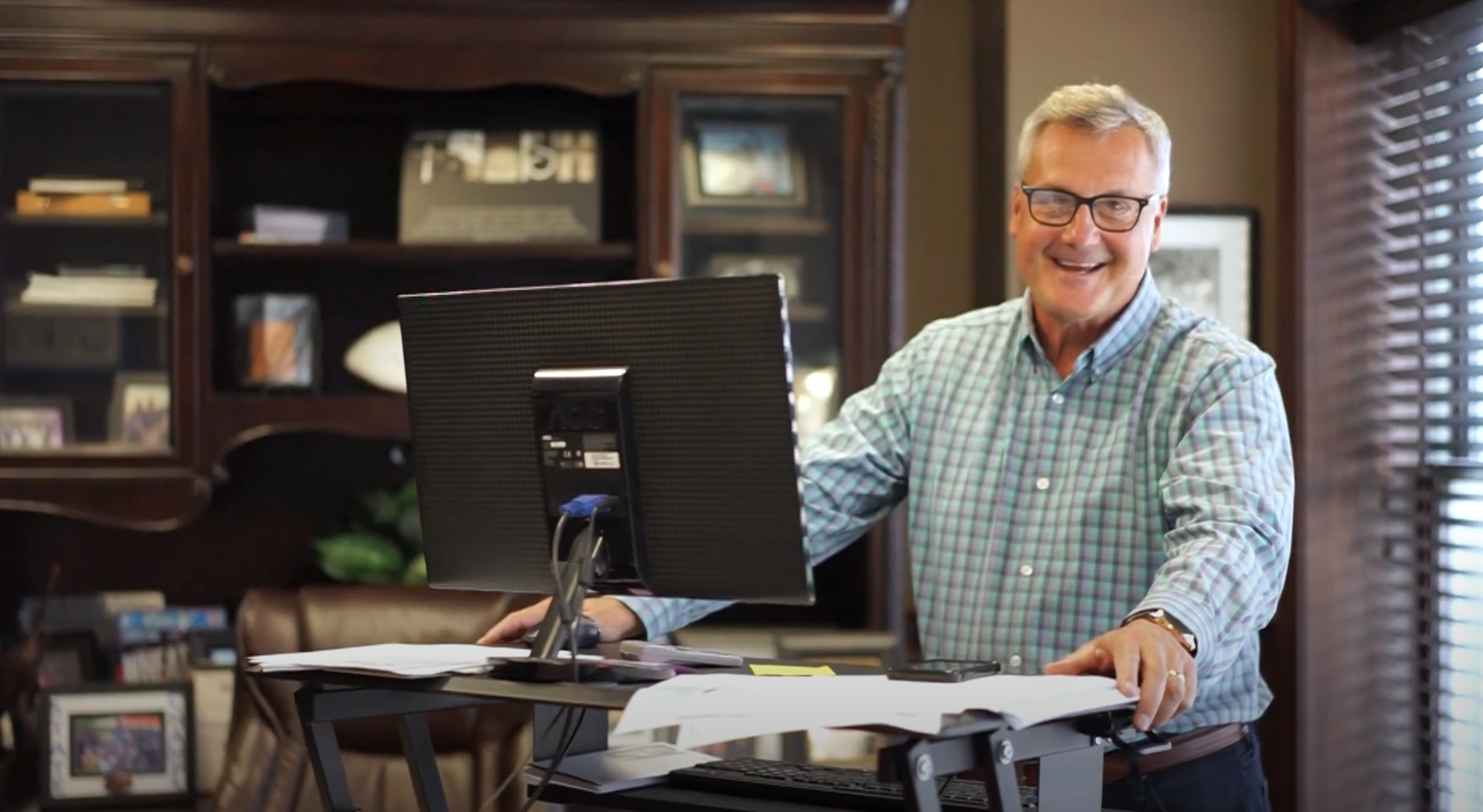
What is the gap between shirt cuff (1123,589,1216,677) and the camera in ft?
4.68

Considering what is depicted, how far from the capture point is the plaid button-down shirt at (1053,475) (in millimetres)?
1687

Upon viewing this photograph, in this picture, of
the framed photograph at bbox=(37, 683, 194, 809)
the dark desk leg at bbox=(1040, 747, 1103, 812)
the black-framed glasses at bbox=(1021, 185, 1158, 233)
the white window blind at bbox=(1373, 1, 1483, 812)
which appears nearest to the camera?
the dark desk leg at bbox=(1040, 747, 1103, 812)

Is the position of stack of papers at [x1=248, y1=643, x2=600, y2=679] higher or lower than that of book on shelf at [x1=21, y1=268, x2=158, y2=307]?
lower

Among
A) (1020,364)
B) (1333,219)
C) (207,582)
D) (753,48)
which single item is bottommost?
(207,582)

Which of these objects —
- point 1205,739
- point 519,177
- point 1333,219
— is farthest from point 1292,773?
point 519,177

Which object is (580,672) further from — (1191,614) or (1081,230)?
(1081,230)

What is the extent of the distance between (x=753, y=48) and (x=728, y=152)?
20cm

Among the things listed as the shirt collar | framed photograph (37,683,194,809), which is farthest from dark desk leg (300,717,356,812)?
framed photograph (37,683,194,809)

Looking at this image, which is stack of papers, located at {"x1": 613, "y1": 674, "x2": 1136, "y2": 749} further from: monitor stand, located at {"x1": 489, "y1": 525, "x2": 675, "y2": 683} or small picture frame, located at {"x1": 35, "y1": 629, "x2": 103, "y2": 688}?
small picture frame, located at {"x1": 35, "y1": 629, "x2": 103, "y2": 688}

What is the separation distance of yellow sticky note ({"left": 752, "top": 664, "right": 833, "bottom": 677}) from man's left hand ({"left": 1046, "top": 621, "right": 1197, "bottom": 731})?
190 mm

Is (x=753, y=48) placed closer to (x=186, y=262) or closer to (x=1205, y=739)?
(x=186, y=262)

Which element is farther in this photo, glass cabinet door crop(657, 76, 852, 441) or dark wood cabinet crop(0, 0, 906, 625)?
Result: glass cabinet door crop(657, 76, 852, 441)

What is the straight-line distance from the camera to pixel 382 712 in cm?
151

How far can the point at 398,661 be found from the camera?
1.42 m
